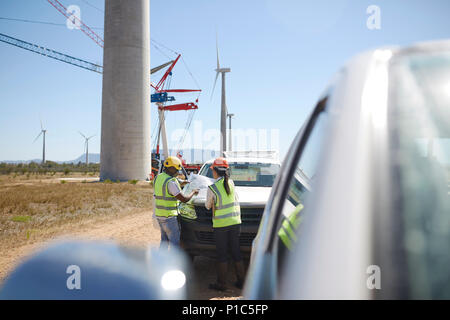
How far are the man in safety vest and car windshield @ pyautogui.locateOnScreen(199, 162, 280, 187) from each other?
68.5 inches

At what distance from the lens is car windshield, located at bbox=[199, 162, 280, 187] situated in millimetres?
6757

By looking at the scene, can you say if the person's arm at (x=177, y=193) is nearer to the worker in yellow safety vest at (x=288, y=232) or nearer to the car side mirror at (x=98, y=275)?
the car side mirror at (x=98, y=275)

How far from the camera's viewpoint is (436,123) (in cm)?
106

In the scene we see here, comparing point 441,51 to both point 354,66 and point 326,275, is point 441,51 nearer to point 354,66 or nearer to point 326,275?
point 354,66

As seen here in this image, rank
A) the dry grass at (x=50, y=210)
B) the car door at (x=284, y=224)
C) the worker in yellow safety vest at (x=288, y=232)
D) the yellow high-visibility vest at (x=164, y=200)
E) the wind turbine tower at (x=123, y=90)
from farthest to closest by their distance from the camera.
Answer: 1. the wind turbine tower at (x=123, y=90)
2. the dry grass at (x=50, y=210)
3. the yellow high-visibility vest at (x=164, y=200)
4. the worker in yellow safety vest at (x=288, y=232)
5. the car door at (x=284, y=224)

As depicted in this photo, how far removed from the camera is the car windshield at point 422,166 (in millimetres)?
855

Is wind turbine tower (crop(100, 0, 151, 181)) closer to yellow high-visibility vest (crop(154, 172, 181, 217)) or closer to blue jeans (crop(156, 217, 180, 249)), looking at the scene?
yellow high-visibility vest (crop(154, 172, 181, 217))

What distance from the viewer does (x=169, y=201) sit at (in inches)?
209

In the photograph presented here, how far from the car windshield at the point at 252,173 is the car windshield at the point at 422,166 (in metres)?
5.56

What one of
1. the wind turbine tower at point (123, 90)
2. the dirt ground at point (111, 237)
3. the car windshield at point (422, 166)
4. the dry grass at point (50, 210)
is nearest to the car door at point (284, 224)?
the car windshield at point (422, 166)

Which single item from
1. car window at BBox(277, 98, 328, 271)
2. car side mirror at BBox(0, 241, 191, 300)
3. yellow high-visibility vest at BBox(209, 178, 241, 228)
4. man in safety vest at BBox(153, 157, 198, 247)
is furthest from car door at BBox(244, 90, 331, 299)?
man in safety vest at BBox(153, 157, 198, 247)

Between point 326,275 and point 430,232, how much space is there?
0.36 m

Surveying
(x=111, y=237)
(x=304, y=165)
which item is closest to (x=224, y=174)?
(x=304, y=165)
